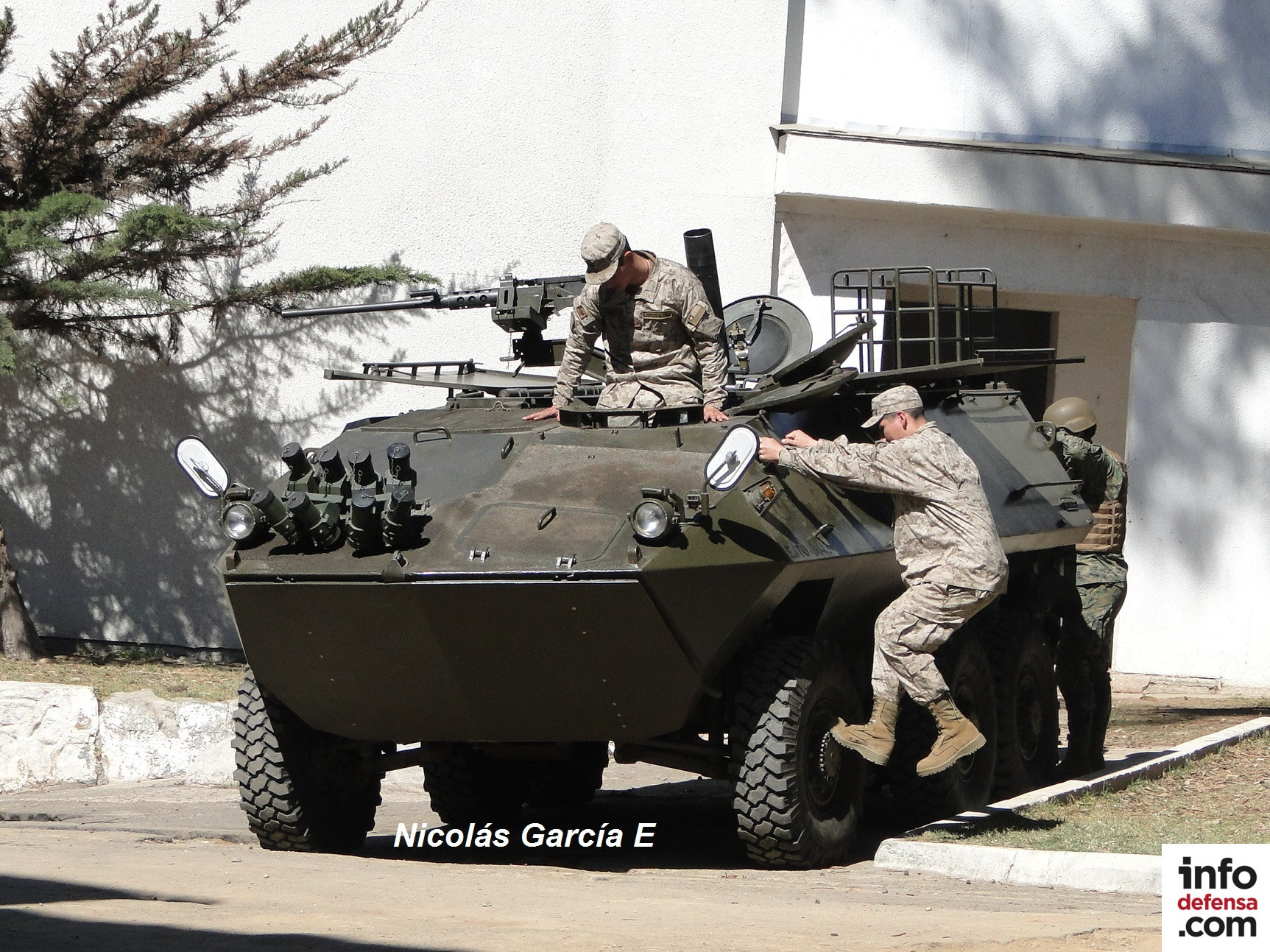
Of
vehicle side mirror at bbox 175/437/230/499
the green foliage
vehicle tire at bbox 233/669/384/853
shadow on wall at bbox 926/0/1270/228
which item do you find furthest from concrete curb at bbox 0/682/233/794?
shadow on wall at bbox 926/0/1270/228

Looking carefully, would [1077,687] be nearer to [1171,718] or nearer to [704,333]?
[1171,718]

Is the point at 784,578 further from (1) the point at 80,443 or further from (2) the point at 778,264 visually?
(1) the point at 80,443

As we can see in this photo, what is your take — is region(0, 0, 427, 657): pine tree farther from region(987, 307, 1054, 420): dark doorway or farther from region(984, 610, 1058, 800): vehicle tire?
region(987, 307, 1054, 420): dark doorway

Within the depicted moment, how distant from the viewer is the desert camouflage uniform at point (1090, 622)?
353 inches

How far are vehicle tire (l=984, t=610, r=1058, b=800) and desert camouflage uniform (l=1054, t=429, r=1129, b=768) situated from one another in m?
0.18

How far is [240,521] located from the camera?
636 centimetres

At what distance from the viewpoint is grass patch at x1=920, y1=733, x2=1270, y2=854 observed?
651 centimetres

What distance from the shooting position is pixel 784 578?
242 inches

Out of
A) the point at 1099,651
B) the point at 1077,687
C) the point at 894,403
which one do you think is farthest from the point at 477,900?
the point at 1099,651

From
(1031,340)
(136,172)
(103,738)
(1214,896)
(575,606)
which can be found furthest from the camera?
(1031,340)

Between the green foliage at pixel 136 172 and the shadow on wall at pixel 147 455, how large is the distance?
56 centimetres

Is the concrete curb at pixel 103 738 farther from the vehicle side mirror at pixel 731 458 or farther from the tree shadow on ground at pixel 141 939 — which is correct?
the tree shadow on ground at pixel 141 939

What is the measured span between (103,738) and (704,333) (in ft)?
13.5

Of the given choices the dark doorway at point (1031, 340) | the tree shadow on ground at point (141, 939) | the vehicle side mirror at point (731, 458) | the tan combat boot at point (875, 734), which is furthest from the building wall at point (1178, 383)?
the tree shadow on ground at point (141, 939)
